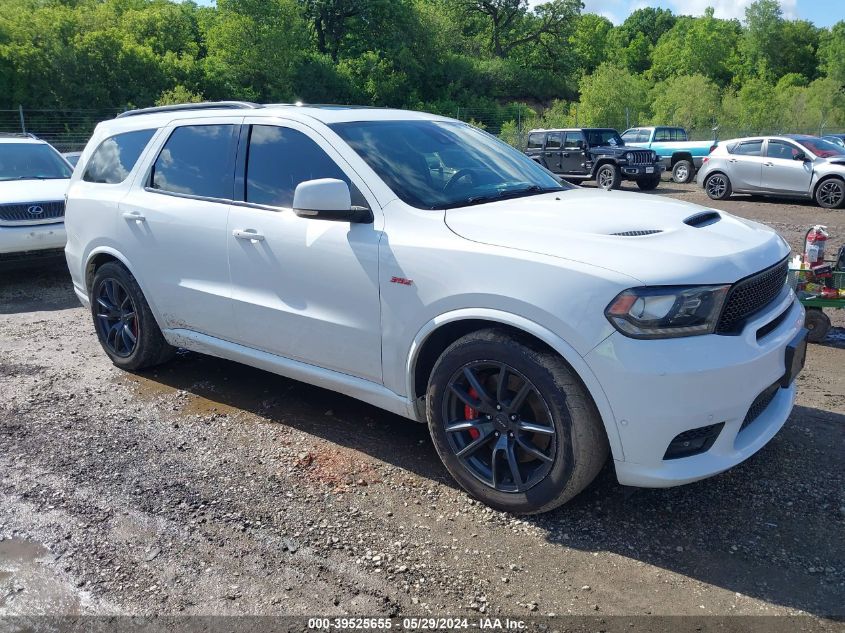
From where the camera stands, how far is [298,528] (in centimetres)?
326

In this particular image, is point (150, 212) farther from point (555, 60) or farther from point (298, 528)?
point (555, 60)

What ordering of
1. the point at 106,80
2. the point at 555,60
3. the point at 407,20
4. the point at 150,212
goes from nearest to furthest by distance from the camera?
the point at 150,212, the point at 106,80, the point at 407,20, the point at 555,60

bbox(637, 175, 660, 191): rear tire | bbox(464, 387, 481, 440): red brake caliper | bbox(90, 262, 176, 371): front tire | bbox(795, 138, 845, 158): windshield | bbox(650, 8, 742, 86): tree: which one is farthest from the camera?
bbox(650, 8, 742, 86): tree

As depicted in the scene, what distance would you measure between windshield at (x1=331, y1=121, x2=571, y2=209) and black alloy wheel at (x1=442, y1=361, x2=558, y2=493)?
0.94 metres

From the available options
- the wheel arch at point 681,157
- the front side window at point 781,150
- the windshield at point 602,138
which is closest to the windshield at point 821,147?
the front side window at point 781,150

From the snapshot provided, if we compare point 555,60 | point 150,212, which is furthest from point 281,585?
point 555,60

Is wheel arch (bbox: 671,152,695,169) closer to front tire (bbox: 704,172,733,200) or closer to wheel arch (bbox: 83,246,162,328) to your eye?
front tire (bbox: 704,172,733,200)

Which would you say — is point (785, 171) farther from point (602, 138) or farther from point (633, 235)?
point (633, 235)

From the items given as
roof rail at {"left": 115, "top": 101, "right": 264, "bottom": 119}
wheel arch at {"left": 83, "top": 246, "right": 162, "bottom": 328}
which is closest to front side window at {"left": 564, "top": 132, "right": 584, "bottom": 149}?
roof rail at {"left": 115, "top": 101, "right": 264, "bottom": 119}

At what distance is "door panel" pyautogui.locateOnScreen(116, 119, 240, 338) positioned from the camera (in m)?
4.34

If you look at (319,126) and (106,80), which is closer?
(319,126)

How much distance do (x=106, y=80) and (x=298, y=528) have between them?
40875 millimetres

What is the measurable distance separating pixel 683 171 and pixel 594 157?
4.23 metres

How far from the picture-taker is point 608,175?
20234 mm
